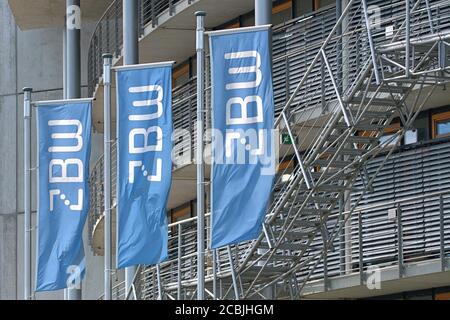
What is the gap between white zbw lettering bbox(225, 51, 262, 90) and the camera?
27.4 m

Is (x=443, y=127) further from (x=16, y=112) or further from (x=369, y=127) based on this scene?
(x=16, y=112)

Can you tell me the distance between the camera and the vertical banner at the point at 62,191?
32656 mm

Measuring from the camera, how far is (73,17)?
1650 inches

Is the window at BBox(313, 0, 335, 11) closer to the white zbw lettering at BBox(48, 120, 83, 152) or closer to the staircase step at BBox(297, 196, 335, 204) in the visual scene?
the white zbw lettering at BBox(48, 120, 83, 152)

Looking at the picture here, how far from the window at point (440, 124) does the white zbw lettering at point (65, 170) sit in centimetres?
643

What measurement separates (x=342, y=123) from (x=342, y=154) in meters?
0.52

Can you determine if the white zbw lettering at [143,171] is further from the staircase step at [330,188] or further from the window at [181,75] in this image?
the window at [181,75]

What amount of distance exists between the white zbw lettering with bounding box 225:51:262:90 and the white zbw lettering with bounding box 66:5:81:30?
14461 mm

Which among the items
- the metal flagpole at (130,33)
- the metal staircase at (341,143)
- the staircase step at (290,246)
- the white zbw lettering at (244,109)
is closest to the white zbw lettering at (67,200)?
the metal staircase at (341,143)

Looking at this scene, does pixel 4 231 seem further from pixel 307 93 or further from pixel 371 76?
pixel 371 76

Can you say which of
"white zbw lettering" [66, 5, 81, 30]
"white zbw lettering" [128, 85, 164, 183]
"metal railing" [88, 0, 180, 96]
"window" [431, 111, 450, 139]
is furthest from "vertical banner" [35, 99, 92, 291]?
"white zbw lettering" [66, 5, 81, 30]

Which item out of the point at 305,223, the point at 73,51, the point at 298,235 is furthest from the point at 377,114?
the point at 73,51

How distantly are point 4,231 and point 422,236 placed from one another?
820 inches
